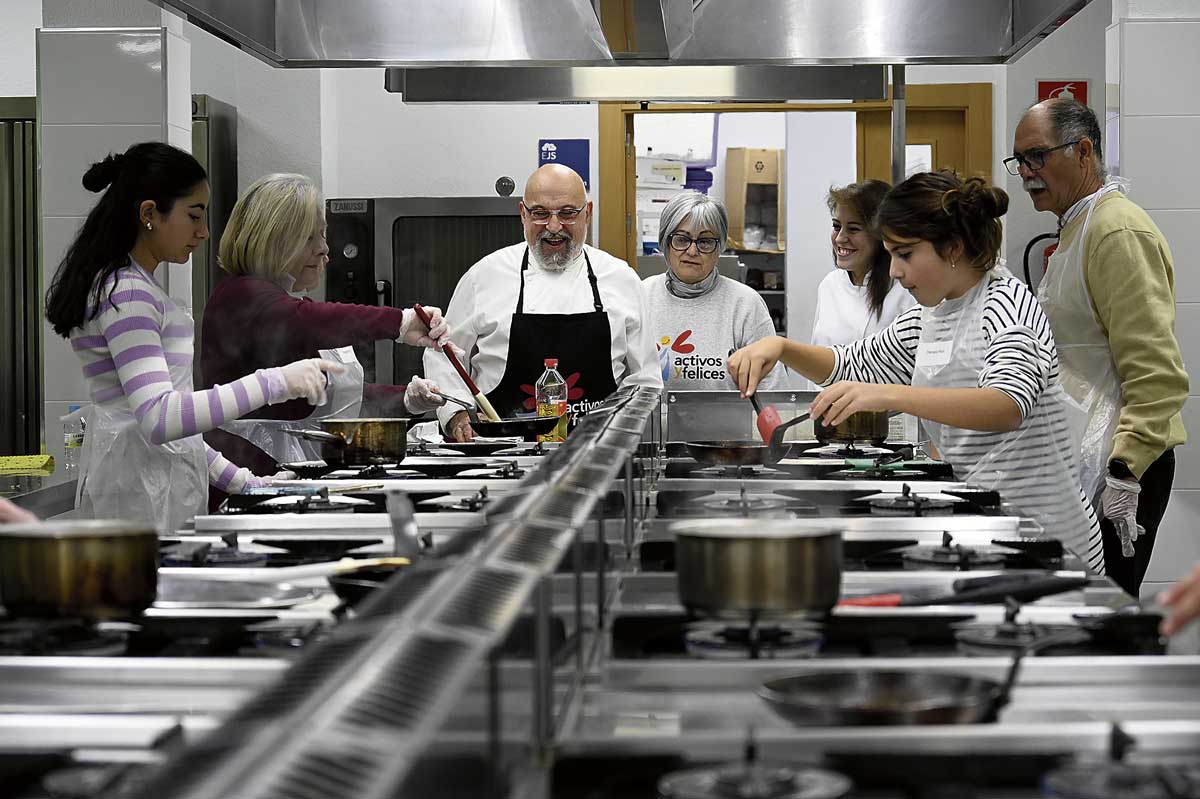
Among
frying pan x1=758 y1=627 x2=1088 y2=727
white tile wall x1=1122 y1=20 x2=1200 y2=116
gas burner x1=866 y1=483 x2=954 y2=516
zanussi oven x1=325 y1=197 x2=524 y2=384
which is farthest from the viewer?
zanussi oven x1=325 y1=197 x2=524 y2=384

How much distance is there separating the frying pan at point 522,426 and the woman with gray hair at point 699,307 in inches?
61.7

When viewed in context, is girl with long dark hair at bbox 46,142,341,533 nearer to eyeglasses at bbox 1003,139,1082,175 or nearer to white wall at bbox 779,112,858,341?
eyeglasses at bbox 1003,139,1082,175

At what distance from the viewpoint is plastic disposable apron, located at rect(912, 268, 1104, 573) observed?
8.59ft

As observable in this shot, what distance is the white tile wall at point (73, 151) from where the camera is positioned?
180 inches

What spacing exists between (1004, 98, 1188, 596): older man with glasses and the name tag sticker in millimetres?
531

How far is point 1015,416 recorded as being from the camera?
98.5 inches

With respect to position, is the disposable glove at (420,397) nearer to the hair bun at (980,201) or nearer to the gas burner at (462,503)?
the gas burner at (462,503)

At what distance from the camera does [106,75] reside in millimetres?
4594

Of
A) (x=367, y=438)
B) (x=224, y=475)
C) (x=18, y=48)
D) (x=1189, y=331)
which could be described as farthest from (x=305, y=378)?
(x=18, y=48)

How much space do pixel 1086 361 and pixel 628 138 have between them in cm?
345

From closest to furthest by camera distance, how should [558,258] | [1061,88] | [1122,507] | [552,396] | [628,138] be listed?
[1122,507] < [552,396] < [558,258] < [1061,88] < [628,138]

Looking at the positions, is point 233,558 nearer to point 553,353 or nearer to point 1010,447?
point 1010,447

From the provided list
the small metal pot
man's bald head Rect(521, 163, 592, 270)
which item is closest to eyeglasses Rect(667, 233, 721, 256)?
man's bald head Rect(521, 163, 592, 270)

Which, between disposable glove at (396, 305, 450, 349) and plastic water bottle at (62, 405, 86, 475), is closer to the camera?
plastic water bottle at (62, 405, 86, 475)
